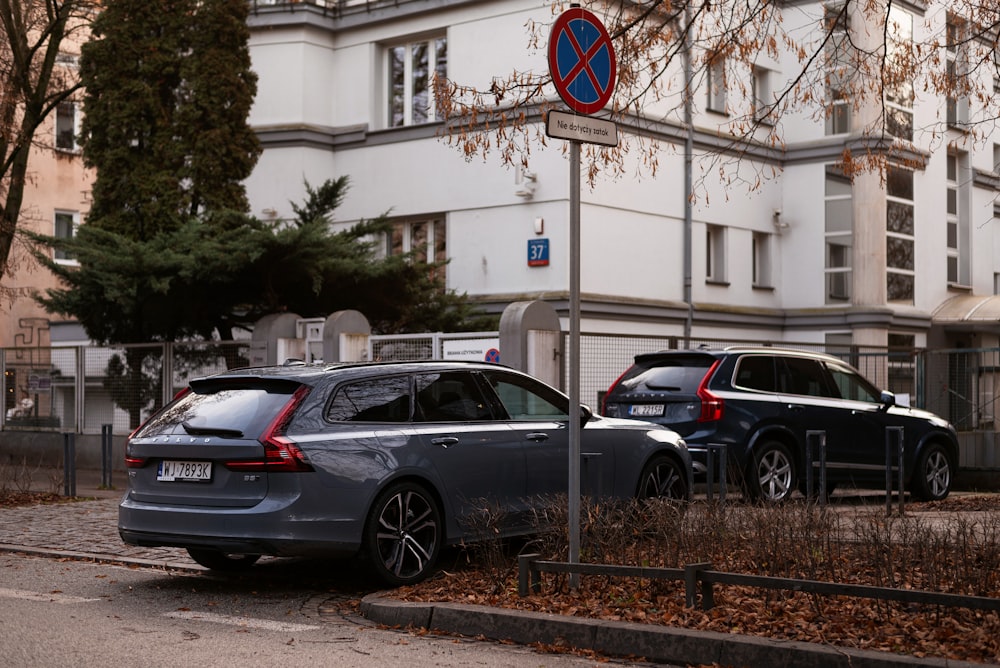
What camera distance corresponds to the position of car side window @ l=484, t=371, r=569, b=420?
1131 centimetres

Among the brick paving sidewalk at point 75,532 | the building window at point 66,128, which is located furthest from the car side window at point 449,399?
the building window at point 66,128

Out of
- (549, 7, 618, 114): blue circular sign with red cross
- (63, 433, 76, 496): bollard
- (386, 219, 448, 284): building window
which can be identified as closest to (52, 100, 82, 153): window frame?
(386, 219, 448, 284): building window

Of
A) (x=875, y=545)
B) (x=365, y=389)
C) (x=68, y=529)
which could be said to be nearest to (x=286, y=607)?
(x=365, y=389)

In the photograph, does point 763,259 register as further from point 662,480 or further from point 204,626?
point 204,626

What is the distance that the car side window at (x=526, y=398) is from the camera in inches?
445

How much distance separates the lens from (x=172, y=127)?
24.5 m

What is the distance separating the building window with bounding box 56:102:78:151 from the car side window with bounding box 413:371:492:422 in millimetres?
32696

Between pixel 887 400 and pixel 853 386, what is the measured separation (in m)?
0.46

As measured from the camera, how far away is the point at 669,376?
52.2 feet

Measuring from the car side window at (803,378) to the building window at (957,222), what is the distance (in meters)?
20.6

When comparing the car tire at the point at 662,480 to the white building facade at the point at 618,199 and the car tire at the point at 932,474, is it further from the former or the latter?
the white building facade at the point at 618,199

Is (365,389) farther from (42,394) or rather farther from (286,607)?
(42,394)

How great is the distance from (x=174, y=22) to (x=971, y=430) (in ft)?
48.5

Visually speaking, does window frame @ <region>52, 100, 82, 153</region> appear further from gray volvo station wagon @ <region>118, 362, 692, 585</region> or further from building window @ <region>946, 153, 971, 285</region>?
gray volvo station wagon @ <region>118, 362, 692, 585</region>
